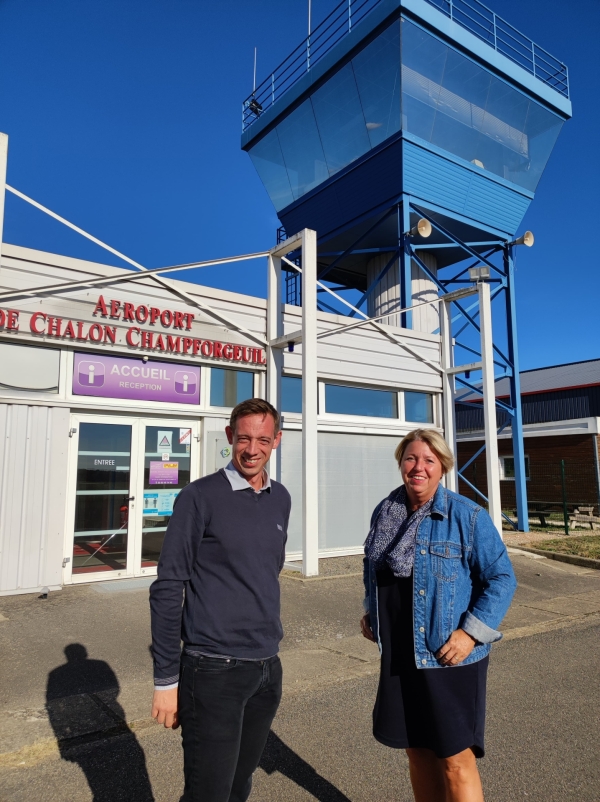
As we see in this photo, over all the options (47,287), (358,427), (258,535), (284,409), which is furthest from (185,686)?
(358,427)

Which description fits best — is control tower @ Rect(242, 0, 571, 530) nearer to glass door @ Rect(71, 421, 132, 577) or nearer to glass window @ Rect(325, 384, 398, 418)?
glass window @ Rect(325, 384, 398, 418)

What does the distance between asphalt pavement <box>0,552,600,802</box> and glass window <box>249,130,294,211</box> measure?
1444 centimetres

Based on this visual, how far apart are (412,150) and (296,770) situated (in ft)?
47.1

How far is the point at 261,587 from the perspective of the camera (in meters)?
2.41

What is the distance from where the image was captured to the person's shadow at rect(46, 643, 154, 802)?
324 centimetres

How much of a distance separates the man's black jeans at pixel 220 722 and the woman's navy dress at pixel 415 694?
2.00ft

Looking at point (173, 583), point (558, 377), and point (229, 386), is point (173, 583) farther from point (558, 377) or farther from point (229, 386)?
point (558, 377)

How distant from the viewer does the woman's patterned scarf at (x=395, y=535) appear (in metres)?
2.62

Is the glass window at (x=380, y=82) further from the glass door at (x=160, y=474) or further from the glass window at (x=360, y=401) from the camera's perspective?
the glass door at (x=160, y=474)

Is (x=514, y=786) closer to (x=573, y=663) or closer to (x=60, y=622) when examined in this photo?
(x=573, y=663)

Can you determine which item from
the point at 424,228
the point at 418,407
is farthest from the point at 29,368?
the point at 424,228

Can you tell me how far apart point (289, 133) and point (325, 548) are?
12862 millimetres

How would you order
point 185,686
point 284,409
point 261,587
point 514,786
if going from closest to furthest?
point 185,686, point 261,587, point 514,786, point 284,409

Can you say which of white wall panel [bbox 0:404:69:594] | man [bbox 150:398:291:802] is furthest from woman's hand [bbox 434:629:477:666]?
white wall panel [bbox 0:404:69:594]
